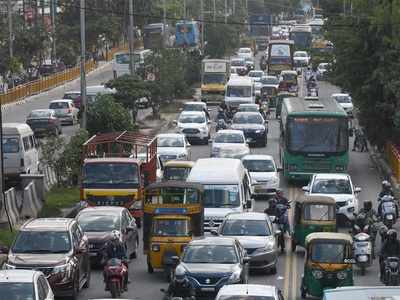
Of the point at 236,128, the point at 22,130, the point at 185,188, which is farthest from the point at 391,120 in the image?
the point at 185,188

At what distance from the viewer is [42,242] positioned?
1010 inches

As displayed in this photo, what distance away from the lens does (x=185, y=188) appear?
31.1 m

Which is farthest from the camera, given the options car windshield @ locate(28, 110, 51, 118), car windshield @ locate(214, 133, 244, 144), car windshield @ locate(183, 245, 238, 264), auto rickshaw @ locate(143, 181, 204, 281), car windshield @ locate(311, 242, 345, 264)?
car windshield @ locate(28, 110, 51, 118)

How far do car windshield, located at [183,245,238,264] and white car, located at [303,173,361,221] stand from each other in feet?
34.5

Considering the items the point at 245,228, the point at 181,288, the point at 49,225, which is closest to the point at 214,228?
the point at 245,228

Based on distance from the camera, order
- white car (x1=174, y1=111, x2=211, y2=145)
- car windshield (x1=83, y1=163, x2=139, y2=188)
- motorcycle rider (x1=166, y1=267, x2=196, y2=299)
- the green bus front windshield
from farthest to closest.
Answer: white car (x1=174, y1=111, x2=211, y2=145) < the green bus front windshield < car windshield (x1=83, y1=163, x2=139, y2=188) < motorcycle rider (x1=166, y1=267, x2=196, y2=299)

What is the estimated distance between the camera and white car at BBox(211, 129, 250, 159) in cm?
4876

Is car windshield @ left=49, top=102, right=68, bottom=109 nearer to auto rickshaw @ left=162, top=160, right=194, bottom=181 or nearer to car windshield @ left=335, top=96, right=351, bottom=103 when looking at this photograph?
car windshield @ left=335, top=96, right=351, bottom=103

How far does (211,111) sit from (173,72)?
3.47m

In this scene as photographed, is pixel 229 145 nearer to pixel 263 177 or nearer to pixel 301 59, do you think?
pixel 263 177

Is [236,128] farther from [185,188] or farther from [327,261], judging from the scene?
[327,261]

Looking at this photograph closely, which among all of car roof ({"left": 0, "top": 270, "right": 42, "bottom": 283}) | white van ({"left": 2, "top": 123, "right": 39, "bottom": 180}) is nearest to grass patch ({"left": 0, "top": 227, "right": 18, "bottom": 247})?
white van ({"left": 2, "top": 123, "right": 39, "bottom": 180})

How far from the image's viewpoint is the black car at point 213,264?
81.3 feet

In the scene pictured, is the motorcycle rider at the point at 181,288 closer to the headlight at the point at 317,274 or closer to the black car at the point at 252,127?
the headlight at the point at 317,274
